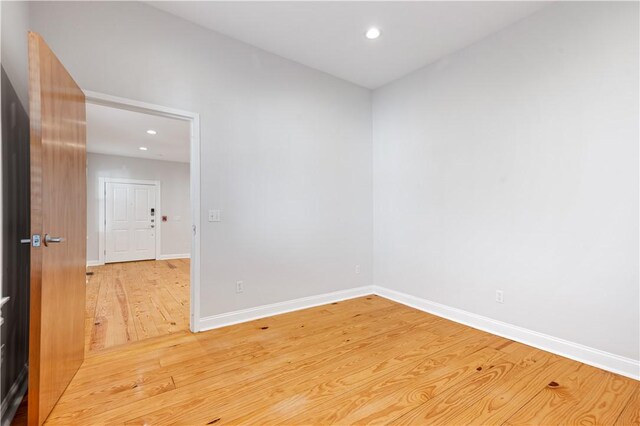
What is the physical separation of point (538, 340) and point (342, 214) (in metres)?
2.28

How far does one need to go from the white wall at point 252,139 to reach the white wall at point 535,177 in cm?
79

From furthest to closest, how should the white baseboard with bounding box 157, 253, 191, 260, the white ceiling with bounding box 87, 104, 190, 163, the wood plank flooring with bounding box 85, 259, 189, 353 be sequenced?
1. the white baseboard with bounding box 157, 253, 191, 260
2. the white ceiling with bounding box 87, 104, 190, 163
3. the wood plank flooring with bounding box 85, 259, 189, 353

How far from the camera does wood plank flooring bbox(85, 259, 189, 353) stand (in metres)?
2.79

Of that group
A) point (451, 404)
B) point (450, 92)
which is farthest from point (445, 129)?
point (451, 404)

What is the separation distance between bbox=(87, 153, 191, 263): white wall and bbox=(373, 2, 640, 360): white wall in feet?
21.3

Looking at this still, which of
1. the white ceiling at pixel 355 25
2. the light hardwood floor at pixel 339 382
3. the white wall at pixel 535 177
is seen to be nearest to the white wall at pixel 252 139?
the white ceiling at pixel 355 25

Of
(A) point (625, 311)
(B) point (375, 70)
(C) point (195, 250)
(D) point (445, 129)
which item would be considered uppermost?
(B) point (375, 70)

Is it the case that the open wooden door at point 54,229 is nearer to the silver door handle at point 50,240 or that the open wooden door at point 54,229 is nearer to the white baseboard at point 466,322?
the silver door handle at point 50,240

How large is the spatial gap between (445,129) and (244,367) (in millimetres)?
2979

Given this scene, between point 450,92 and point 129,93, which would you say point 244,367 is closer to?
point 129,93

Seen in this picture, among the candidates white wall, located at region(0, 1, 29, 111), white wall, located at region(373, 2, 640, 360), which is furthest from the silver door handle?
white wall, located at region(373, 2, 640, 360)

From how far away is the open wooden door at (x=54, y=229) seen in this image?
145cm

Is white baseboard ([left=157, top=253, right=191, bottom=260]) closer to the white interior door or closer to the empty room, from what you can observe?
the white interior door

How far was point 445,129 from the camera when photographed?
327 centimetres
